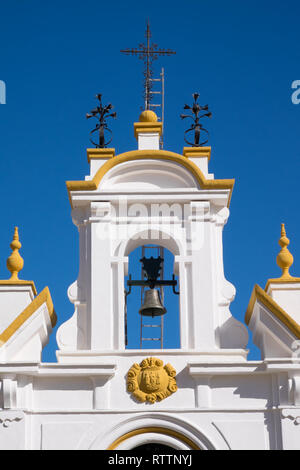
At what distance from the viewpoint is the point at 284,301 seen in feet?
50.0

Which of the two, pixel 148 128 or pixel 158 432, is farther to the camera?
pixel 148 128

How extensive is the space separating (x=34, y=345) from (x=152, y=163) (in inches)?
140

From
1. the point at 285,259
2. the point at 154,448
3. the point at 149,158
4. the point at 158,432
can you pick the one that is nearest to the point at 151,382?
the point at 158,432

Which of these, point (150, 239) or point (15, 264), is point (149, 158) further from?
point (15, 264)

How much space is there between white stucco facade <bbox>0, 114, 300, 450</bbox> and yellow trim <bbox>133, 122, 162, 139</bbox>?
46 centimetres

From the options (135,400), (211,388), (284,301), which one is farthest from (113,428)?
(284,301)

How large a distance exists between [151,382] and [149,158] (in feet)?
12.5

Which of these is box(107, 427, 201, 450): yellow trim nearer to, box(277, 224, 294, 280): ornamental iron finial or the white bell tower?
the white bell tower

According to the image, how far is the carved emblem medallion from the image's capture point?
47.4ft

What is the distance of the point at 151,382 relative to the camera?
1444 cm
